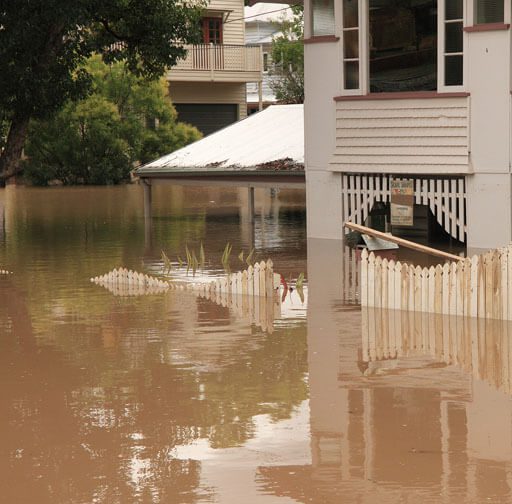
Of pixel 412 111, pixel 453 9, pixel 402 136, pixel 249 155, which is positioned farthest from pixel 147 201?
pixel 453 9

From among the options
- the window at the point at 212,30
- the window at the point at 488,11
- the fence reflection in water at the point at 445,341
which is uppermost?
the window at the point at 212,30

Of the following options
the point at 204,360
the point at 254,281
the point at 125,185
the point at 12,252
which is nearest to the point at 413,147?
the point at 254,281

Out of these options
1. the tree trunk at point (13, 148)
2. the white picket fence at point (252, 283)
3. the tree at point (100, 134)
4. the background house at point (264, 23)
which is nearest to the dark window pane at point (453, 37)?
the white picket fence at point (252, 283)

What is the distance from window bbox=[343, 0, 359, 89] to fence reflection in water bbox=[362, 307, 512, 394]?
7.69 m

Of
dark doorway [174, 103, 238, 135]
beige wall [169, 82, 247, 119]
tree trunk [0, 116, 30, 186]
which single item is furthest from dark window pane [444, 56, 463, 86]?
dark doorway [174, 103, 238, 135]

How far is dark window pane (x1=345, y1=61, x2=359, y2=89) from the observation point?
20734 millimetres

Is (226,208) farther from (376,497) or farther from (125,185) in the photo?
(376,497)

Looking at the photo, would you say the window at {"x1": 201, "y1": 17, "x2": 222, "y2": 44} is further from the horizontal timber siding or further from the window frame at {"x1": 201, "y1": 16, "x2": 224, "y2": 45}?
the horizontal timber siding

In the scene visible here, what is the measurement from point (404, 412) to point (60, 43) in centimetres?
1423

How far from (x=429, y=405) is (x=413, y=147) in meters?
10.3

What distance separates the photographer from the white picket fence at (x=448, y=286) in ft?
41.8

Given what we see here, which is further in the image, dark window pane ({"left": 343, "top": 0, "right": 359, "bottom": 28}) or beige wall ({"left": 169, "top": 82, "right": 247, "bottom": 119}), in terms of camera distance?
beige wall ({"left": 169, "top": 82, "right": 247, "bottom": 119})

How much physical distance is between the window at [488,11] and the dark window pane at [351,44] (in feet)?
7.82

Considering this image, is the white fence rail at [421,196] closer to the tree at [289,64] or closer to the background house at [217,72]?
the background house at [217,72]
